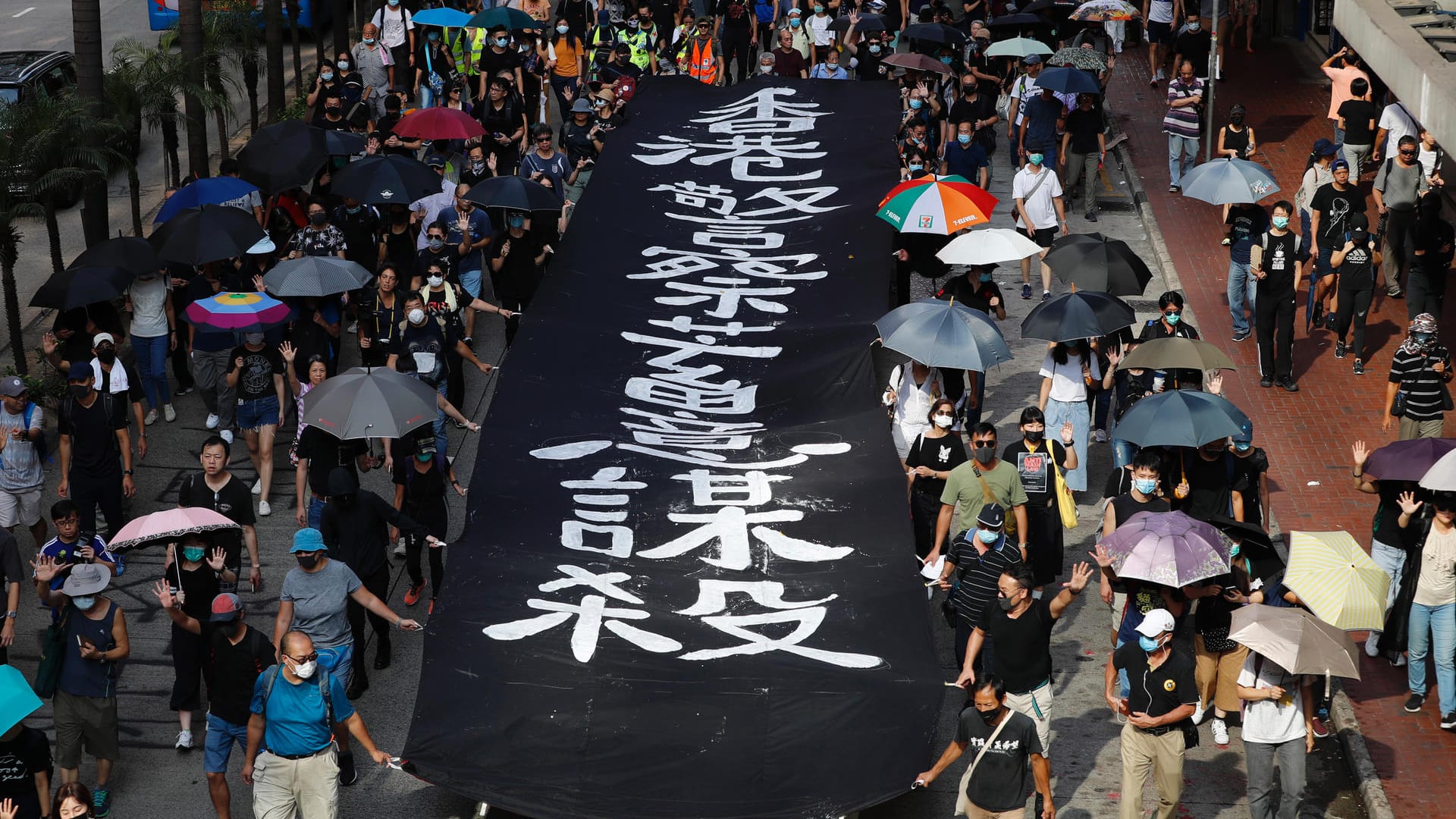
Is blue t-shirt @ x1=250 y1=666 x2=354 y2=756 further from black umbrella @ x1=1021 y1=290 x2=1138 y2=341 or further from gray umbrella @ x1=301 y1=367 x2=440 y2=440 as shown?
black umbrella @ x1=1021 y1=290 x2=1138 y2=341

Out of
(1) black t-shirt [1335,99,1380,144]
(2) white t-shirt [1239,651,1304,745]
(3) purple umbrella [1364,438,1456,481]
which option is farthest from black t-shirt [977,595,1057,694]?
(1) black t-shirt [1335,99,1380,144]

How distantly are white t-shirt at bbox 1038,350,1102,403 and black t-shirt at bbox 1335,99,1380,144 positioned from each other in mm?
7816

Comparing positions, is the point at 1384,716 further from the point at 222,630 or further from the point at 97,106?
the point at 97,106

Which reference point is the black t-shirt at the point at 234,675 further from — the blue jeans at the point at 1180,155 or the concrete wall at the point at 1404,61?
the blue jeans at the point at 1180,155

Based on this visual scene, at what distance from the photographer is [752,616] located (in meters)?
11.7

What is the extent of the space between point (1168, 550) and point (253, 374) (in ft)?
25.4

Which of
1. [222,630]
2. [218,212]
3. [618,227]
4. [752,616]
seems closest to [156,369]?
[218,212]

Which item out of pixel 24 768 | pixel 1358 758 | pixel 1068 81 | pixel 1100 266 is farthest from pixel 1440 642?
pixel 1068 81

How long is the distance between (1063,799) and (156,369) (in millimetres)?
9319

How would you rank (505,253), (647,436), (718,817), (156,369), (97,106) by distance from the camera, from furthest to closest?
1. (97,106)
2. (505,253)
3. (156,369)
4. (647,436)
5. (718,817)

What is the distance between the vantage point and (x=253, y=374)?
14.8 metres

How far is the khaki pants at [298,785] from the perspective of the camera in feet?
33.2

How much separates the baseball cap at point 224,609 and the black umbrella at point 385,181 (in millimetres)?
7192

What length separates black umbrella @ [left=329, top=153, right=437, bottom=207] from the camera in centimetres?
1730
